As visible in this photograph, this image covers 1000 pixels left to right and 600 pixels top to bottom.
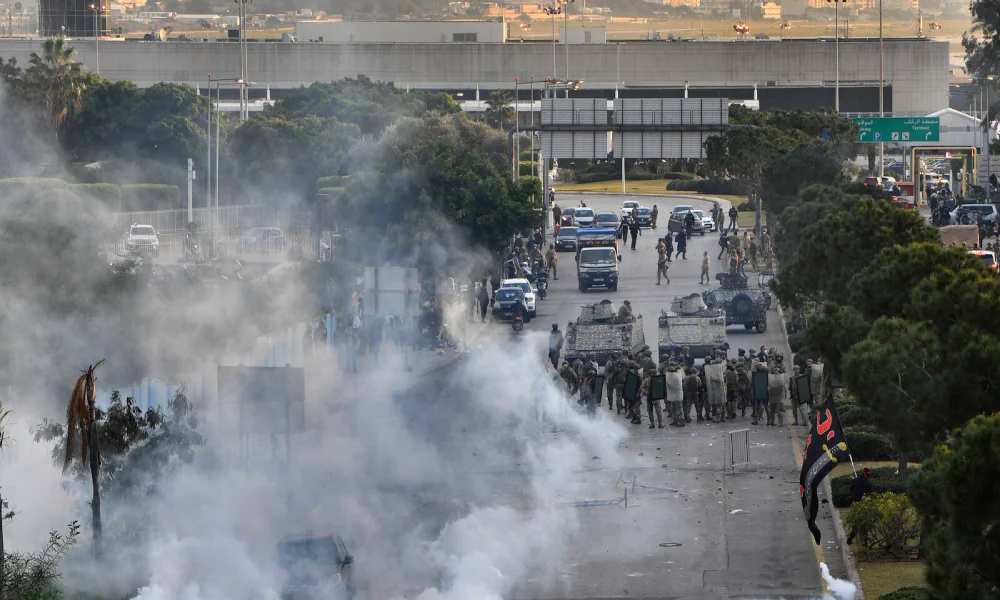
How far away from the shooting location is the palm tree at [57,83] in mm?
78500

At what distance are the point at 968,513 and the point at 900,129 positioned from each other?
6280 centimetres

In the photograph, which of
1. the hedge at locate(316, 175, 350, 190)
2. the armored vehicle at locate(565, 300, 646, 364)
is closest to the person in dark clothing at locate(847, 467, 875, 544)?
the armored vehicle at locate(565, 300, 646, 364)

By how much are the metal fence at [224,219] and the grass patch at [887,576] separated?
3858 centimetres

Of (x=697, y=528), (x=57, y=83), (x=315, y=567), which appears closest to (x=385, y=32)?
(x=57, y=83)

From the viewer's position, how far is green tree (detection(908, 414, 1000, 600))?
1019 cm

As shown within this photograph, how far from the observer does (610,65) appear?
392 ft

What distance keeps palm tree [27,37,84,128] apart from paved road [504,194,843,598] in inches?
2302

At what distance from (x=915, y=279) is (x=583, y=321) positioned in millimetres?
16609

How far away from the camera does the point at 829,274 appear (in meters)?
25.3

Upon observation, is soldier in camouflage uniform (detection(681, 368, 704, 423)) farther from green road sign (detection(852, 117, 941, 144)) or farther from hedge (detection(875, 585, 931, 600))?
green road sign (detection(852, 117, 941, 144))

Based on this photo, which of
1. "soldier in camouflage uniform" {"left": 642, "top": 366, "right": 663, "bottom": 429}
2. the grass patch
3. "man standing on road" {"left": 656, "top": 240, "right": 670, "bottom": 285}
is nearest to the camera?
the grass patch

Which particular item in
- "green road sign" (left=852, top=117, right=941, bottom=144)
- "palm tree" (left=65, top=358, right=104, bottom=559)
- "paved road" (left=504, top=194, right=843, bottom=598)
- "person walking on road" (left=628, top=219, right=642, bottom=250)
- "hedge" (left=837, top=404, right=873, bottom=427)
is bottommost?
"paved road" (left=504, top=194, right=843, bottom=598)

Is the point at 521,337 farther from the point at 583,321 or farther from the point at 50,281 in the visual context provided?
the point at 50,281

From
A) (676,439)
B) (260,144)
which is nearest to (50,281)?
(676,439)
